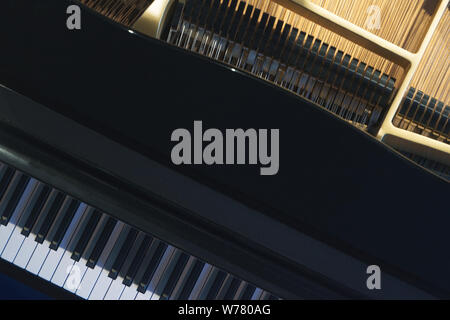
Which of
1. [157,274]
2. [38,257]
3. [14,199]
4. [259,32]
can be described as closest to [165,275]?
[157,274]

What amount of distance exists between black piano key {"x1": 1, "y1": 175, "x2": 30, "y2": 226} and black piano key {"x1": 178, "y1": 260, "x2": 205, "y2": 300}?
0.66 meters

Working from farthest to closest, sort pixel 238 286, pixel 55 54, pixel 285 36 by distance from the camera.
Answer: pixel 285 36, pixel 238 286, pixel 55 54

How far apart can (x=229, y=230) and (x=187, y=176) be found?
8.8 inches

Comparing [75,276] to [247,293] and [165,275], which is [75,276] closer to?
[165,275]

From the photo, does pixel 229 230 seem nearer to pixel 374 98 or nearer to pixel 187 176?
pixel 187 176

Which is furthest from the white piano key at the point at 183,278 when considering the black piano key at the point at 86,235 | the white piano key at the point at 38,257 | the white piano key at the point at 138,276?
the white piano key at the point at 38,257

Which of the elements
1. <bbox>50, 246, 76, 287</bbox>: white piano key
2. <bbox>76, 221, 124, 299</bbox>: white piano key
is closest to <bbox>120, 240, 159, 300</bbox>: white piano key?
<bbox>76, 221, 124, 299</bbox>: white piano key

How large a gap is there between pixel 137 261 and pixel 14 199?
1.59ft

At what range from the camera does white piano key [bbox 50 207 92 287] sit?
65.6 inches

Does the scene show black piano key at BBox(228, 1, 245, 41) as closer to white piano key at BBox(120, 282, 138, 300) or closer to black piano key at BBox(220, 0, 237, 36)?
black piano key at BBox(220, 0, 237, 36)

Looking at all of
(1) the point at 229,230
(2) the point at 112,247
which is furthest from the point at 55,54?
(1) the point at 229,230

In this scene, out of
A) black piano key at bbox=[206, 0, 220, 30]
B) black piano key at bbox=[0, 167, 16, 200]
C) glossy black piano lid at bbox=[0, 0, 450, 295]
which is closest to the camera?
glossy black piano lid at bbox=[0, 0, 450, 295]
